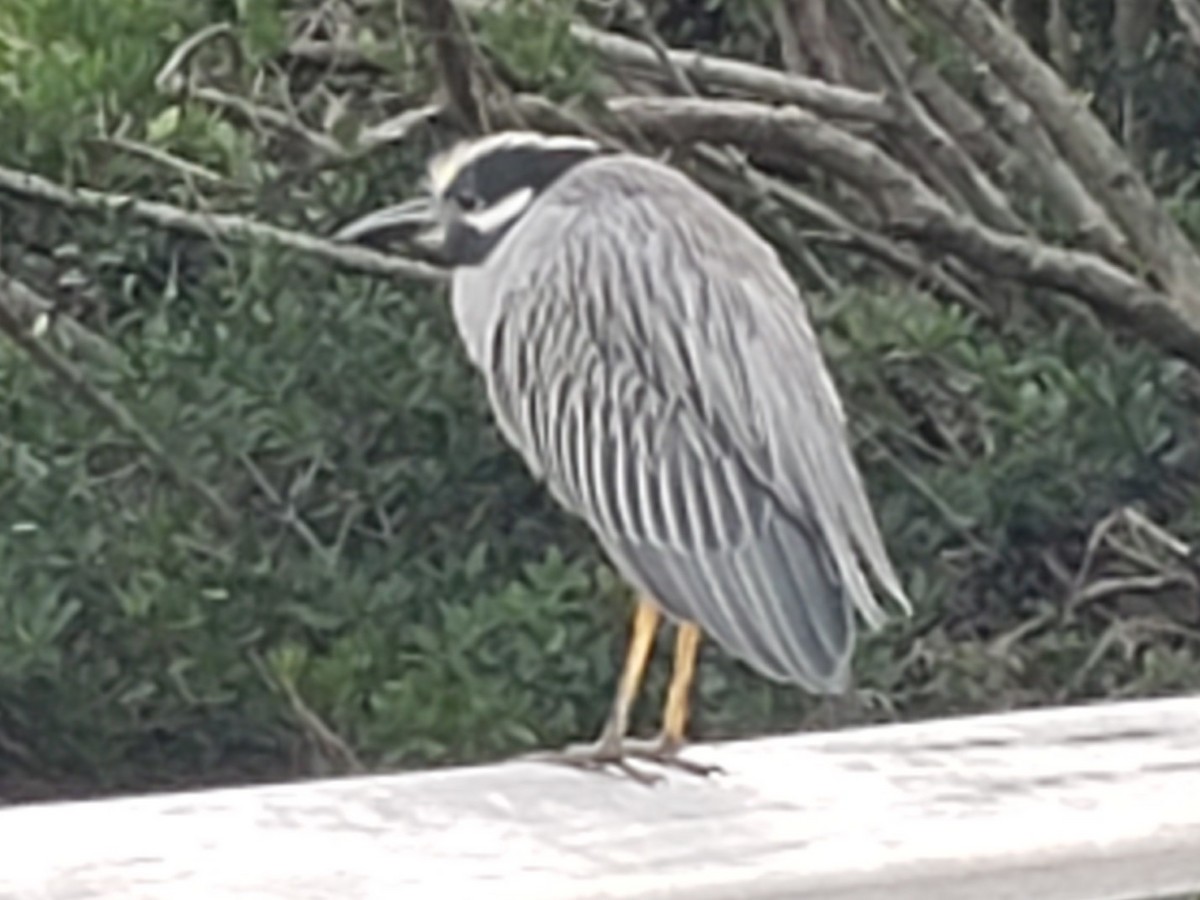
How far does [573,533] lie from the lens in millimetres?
1545

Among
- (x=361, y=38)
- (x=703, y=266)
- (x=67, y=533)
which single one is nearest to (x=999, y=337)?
(x=703, y=266)

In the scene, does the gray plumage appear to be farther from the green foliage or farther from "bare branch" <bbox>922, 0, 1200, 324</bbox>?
"bare branch" <bbox>922, 0, 1200, 324</bbox>

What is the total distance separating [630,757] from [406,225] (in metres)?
0.29

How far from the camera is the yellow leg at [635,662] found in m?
1.45

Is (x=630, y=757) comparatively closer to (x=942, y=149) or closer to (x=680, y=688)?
(x=680, y=688)

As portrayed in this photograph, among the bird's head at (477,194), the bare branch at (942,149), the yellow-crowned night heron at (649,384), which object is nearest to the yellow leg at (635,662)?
the yellow-crowned night heron at (649,384)

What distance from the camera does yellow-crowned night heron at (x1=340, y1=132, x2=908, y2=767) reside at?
56.9 inches

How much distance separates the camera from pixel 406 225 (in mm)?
1511

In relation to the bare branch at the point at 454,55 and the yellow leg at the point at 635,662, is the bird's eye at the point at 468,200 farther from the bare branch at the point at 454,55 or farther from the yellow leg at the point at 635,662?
the yellow leg at the point at 635,662

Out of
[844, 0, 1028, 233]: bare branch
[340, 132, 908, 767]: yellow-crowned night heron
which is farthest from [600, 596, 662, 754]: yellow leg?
[844, 0, 1028, 233]: bare branch

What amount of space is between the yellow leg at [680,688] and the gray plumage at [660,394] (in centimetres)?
2

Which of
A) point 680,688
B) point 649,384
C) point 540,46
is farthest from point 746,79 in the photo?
point 680,688

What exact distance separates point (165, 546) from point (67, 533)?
5 centimetres

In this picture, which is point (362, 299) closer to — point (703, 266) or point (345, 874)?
point (703, 266)
